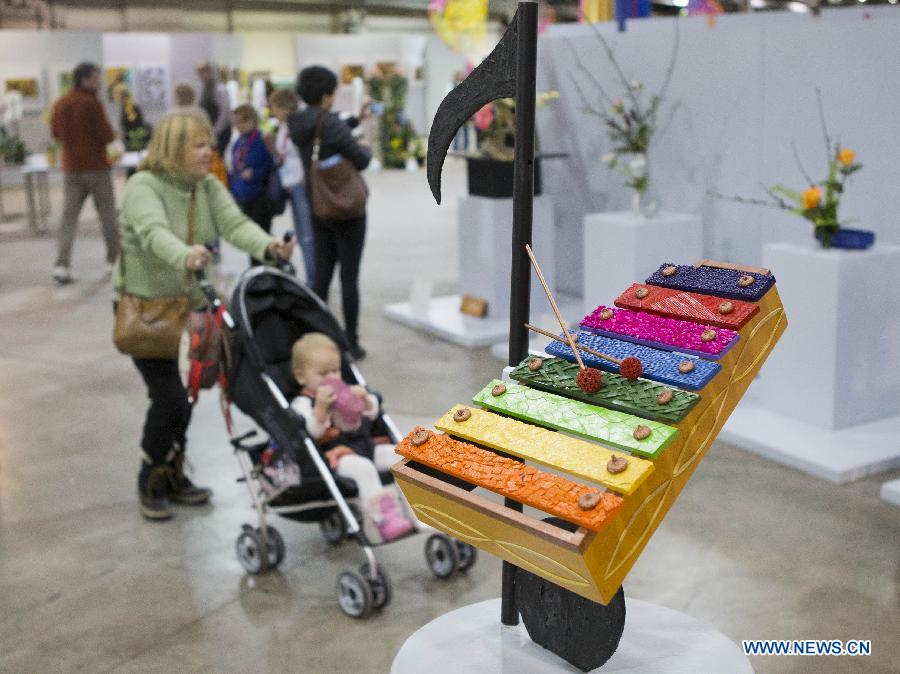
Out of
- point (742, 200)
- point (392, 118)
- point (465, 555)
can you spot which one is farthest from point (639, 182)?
point (392, 118)

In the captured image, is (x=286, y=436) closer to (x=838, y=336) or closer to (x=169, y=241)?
(x=169, y=241)

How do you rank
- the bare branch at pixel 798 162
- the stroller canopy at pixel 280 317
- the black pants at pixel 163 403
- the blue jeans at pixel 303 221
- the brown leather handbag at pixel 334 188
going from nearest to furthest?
the stroller canopy at pixel 280 317, the black pants at pixel 163 403, the bare branch at pixel 798 162, the brown leather handbag at pixel 334 188, the blue jeans at pixel 303 221

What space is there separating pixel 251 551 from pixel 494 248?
3711 mm

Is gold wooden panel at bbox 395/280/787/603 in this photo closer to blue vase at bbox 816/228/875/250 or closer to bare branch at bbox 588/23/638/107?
blue vase at bbox 816/228/875/250

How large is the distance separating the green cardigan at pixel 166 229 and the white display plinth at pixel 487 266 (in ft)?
9.55

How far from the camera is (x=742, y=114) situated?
627 centimetres

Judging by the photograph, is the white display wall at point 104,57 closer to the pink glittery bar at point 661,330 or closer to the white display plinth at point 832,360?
the white display plinth at point 832,360

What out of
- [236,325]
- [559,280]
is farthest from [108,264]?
[236,325]

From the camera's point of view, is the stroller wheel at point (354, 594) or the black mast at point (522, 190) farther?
the stroller wheel at point (354, 594)

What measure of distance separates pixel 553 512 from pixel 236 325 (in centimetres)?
225

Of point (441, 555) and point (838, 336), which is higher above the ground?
point (838, 336)

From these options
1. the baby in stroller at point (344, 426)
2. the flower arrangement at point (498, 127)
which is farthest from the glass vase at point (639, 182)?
the baby in stroller at point (344, 426)

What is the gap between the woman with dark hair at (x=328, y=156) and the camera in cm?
601

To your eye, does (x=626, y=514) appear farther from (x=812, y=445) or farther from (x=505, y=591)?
(x=812, y=445)
